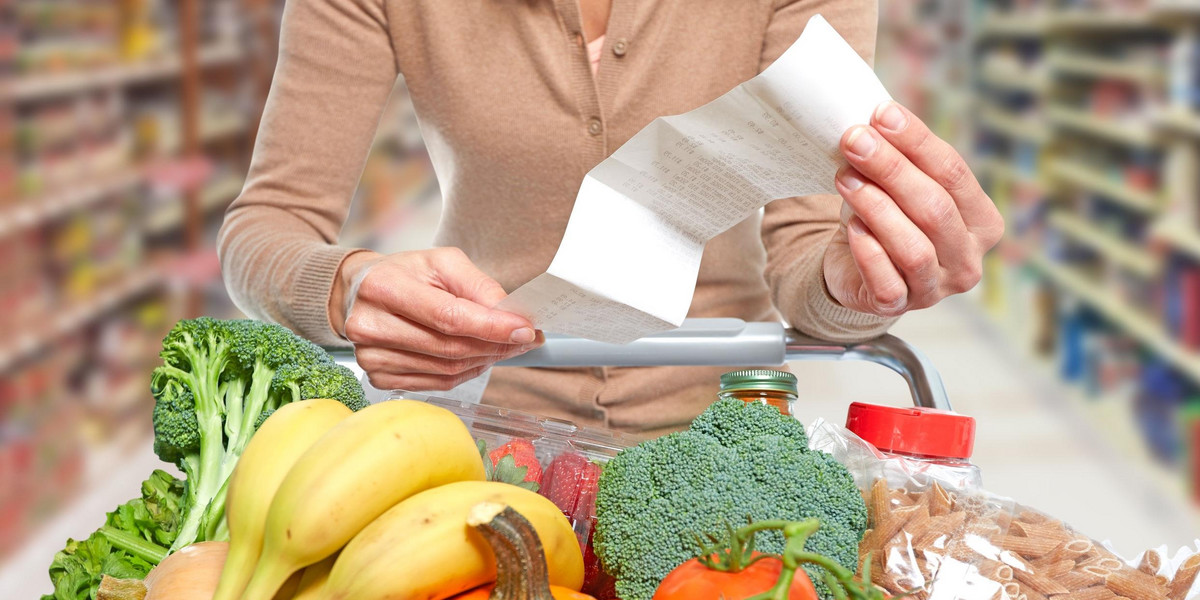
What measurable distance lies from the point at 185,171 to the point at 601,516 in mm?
3902

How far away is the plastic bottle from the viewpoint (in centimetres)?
80

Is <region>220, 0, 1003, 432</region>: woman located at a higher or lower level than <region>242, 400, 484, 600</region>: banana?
higher

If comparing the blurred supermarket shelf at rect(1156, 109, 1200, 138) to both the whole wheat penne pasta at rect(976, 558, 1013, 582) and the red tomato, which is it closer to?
the whole wheat penne pasta at rect(976, 558, 1013, 582)

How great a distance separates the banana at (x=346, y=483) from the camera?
0.63 metres

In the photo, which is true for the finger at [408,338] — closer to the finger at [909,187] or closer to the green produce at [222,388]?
the green produce at [222,388]

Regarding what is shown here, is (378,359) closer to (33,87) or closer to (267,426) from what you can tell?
(267,426)

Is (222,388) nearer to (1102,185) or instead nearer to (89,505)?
(89,505)

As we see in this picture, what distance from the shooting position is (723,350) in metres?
1.16

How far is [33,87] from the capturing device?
314 cm

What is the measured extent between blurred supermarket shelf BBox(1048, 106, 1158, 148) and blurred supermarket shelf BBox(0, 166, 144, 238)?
3977 mm

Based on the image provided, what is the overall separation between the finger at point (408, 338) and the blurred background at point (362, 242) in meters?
2.13

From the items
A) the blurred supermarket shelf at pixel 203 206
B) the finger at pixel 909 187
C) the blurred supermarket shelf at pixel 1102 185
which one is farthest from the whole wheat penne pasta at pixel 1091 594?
the blurred supermarket shelf at pixel 203 206

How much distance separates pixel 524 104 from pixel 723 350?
0.47 m

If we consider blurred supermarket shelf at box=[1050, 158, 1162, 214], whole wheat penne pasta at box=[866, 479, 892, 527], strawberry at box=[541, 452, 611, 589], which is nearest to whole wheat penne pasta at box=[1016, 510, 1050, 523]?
whole wheat penne pasta at box=[866, 479, 892, 527]
